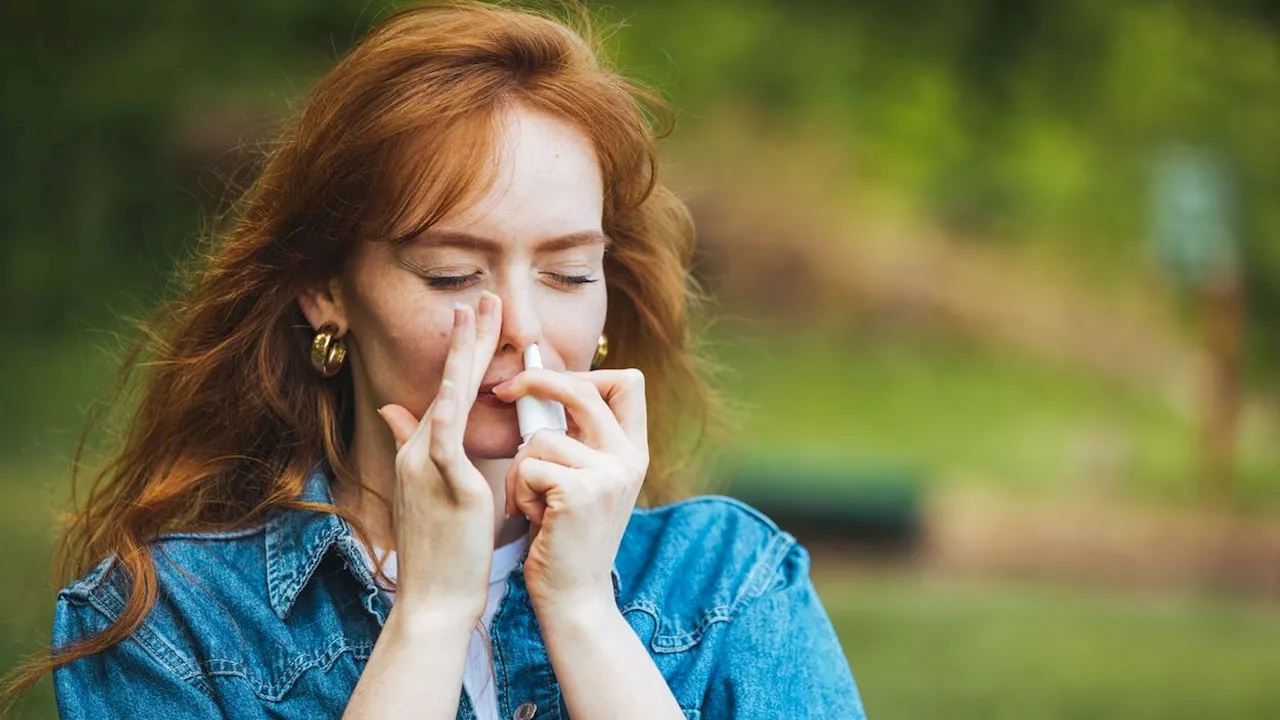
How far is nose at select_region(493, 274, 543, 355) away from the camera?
77.7 inches

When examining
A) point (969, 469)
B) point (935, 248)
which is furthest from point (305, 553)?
point (935, 248)

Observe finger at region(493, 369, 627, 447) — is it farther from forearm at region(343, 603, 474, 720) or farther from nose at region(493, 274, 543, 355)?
forearm at region(343, 603, 474, 720)

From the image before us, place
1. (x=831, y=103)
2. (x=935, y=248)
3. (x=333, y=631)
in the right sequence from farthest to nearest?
(x=831, y=103) < (x=935, y=248) < (x=333, y=631)

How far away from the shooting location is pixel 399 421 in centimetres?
198

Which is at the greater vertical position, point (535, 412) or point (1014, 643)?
point (535, 412)

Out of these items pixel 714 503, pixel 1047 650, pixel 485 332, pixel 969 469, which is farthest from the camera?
pixel 969 469

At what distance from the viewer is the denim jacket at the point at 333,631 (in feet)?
6.44

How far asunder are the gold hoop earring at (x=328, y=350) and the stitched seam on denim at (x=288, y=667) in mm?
414

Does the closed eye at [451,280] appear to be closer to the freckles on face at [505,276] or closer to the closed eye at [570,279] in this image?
the freckles on face at [505,276]

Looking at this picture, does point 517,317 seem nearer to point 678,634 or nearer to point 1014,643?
point 678,634

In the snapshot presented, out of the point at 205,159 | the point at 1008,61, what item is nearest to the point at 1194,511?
the point at 1008,61

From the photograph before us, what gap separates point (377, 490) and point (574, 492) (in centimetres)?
46

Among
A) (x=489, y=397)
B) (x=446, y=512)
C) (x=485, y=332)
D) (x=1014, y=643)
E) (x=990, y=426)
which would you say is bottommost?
(x=1014, y=643)

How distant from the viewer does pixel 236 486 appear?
7.36 feet
